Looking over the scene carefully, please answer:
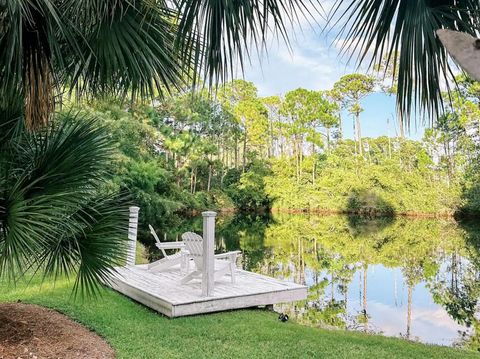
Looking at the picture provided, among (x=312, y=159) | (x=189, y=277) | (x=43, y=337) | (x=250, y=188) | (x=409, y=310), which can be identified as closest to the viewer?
(x=43, y=337)

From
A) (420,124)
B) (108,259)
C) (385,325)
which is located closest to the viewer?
(420,124)

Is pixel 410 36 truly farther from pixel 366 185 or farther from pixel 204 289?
pixel 366 185

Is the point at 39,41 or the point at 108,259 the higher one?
the point at 39,41

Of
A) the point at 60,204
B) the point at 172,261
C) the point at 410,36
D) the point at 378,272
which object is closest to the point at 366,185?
the point at 378,272

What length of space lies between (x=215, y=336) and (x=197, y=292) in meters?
1.47

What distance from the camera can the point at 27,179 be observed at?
11.2 ft

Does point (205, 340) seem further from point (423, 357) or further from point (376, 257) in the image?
point (376, 257)

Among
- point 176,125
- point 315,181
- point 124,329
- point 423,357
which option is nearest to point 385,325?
point 423,357

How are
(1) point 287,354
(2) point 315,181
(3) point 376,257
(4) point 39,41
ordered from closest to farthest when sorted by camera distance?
(4) point 39,41 → (1) point 287,354 → (3) point 376,257 → (2) point 315,181

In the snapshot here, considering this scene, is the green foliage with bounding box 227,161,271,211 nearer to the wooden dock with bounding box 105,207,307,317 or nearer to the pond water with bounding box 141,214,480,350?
the pond water with bounding box 141,214,480,350

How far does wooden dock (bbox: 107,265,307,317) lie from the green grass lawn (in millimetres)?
157

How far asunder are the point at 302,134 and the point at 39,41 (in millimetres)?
30760

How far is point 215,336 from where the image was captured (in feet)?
16.3

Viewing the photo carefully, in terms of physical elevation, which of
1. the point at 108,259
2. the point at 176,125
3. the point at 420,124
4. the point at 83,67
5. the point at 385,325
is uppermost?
the point at 176,125
